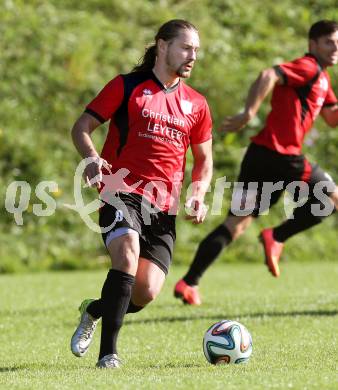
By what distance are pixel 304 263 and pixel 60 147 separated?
3768 mm

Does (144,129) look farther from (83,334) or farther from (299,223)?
(299,223)

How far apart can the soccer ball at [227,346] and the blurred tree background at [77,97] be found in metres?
8.02

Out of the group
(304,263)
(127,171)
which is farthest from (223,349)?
(304,263)

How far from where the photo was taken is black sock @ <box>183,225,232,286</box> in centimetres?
858

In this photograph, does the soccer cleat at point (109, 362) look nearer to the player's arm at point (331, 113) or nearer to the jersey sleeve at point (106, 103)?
the jersey sleeve at point (106, 103)

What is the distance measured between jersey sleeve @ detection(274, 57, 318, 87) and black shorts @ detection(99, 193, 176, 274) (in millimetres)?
2582

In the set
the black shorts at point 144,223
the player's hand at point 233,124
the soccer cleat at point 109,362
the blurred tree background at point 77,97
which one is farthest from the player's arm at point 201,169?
the blurred tree background at point 77,97

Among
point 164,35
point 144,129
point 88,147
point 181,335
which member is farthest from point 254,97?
point 88,147

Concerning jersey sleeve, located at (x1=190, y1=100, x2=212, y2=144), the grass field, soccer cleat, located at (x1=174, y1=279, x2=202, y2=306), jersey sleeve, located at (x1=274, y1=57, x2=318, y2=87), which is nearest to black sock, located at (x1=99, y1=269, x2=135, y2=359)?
the grass field

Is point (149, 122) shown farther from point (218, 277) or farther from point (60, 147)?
point (60, 147)

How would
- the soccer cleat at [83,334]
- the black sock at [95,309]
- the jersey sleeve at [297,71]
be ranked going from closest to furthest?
the soccer cleat at [83,334], the black sock at [95,309], the jersey sleeve at [297,71]

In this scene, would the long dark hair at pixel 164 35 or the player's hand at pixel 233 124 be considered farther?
the player's hand at pixel 233 124

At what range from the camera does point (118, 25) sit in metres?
15.8

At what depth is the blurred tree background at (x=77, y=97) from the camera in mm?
13539
